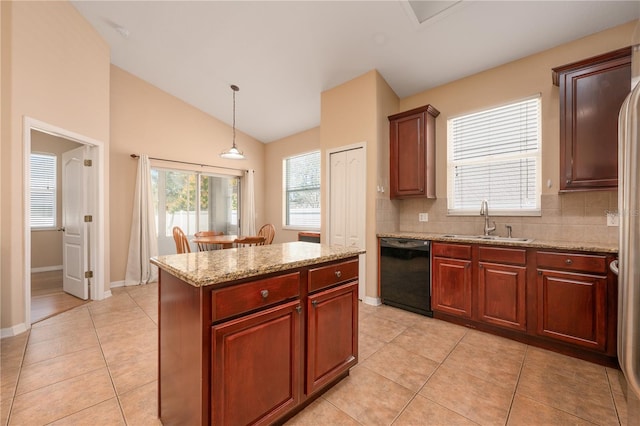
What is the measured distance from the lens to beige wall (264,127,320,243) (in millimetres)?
5543

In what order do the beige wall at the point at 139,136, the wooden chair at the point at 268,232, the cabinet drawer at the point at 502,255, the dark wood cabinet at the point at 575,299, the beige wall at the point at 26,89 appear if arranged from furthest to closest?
the wooden chair at the point at 268,232, the beige wall at the point at 139,136, the beige wall at the point at 26,89, the cabinet drawer at the point at 502,255, the dark wood cabinet at the point at 575,299

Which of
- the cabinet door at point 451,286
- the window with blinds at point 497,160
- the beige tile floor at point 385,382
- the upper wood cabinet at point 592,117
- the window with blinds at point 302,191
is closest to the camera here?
the beige tile floor at point 385,382

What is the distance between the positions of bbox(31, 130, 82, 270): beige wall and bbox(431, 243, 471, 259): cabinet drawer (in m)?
6.64

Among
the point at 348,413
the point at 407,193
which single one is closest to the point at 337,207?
the point at 407,193

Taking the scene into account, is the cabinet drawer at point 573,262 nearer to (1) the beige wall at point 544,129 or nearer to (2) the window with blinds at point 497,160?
(1) the beige wall at point 544,129

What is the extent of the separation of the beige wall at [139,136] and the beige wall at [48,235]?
188cm

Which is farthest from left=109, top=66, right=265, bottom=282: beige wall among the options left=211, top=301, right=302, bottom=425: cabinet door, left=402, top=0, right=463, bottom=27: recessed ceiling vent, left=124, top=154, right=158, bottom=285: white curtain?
left=211, top=301, right=302, bottom=425: cabinet door

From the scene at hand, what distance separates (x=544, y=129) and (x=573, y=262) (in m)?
1.46

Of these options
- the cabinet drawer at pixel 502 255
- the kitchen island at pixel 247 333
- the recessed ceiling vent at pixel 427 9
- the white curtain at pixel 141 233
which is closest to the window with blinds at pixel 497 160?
the cabinet drawer at pixel 502 255

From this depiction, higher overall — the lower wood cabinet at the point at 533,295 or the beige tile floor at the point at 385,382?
the lower wood cabinet at the point at 533,295

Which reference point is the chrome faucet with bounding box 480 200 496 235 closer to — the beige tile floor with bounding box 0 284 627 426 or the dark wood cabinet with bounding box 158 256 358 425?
the beige tile floor with bounding box 0 284 627 426

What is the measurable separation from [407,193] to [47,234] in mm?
6800

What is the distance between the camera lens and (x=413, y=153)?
3.47 meters

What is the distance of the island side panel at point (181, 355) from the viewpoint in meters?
1.13
